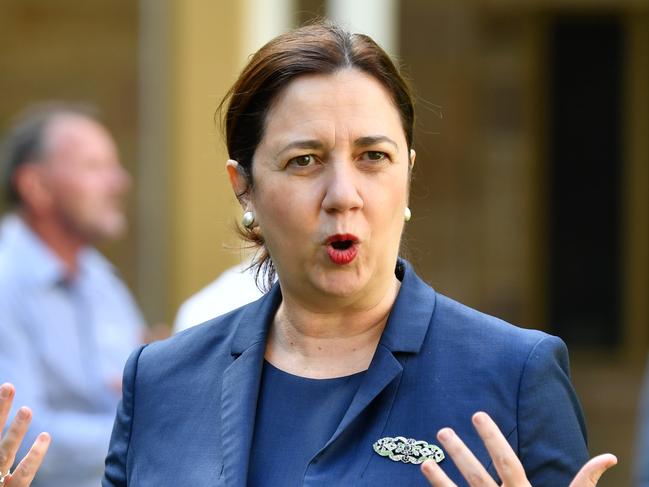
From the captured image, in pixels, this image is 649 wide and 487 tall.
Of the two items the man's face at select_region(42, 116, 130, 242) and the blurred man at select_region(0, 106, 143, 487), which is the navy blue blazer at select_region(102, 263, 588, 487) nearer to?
the blurred man at select_region(0, 106, 143, 487)

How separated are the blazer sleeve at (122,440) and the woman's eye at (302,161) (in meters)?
0.62

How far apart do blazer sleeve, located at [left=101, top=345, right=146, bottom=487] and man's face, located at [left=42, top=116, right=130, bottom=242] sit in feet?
9.54

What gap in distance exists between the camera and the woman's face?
284 centimetres

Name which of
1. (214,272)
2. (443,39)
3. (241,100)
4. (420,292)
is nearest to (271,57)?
(241,100)

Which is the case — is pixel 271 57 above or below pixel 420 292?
above

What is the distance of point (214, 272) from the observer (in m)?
7.73

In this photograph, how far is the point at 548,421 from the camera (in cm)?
269

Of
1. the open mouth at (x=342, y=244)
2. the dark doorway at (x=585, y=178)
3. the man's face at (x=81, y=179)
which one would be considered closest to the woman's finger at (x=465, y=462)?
the open mouth at (x=342, y=244)

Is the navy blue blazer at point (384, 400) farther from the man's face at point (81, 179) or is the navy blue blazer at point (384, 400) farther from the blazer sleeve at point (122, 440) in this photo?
the man's face at point (81, 179)

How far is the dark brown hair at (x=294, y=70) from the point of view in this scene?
295 centimetres

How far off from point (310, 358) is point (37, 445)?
1.93 ft

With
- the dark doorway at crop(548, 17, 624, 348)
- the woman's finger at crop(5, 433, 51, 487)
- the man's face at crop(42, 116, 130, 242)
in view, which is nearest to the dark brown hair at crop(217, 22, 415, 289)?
the woman's finger at crop(5, 433, 51, 487)

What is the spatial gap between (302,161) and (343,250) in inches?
8.1

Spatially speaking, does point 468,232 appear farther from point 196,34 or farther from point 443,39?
point 196,34
